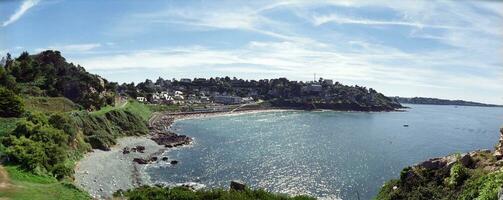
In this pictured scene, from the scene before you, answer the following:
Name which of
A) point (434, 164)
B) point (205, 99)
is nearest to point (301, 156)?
point (434, 164)

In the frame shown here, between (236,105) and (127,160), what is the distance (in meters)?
80.9

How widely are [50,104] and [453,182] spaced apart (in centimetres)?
4513

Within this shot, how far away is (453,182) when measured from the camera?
51.5 ft

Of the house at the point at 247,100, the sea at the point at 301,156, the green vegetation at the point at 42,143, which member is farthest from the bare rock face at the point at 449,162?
the house at the point at 247,100

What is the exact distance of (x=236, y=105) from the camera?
397 ft

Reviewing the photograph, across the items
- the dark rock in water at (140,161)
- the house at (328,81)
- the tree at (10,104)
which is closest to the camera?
the tree at (10,104)

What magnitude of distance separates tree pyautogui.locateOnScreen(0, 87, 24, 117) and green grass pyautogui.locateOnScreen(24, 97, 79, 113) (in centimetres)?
771

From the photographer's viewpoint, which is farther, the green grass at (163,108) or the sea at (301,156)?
the green grass at (163,108)

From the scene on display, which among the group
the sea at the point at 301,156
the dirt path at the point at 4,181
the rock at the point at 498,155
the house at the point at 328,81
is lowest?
the sea at the point at 301,156

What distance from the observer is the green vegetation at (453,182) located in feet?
45.4

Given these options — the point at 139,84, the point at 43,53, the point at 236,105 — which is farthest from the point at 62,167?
the point at 139,84

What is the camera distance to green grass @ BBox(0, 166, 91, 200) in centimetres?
2016

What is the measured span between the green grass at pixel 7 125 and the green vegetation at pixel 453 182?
84.5ft

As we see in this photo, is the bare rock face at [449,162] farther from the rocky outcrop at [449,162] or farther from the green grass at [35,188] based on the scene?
the green grass at [35,188]
